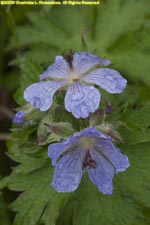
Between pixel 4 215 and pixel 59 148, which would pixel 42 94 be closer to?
pixel 59 148

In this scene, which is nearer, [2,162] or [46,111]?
[46,111]

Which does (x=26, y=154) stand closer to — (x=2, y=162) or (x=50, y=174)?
(x=50, y=174)

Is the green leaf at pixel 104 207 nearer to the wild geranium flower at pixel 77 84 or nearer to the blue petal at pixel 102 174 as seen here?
the blue petal at pixel 102 174

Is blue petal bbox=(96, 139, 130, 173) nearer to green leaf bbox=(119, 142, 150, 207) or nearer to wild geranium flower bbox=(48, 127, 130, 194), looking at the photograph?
wild geranium flower bbox=(48, 127, 130, 194)

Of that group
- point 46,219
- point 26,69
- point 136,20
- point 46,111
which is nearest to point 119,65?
point 136,20

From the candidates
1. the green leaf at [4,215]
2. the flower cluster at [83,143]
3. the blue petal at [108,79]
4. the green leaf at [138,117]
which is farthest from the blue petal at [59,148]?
the green leaf at [4,215]

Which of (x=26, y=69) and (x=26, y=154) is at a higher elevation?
(x=26, y=69)
